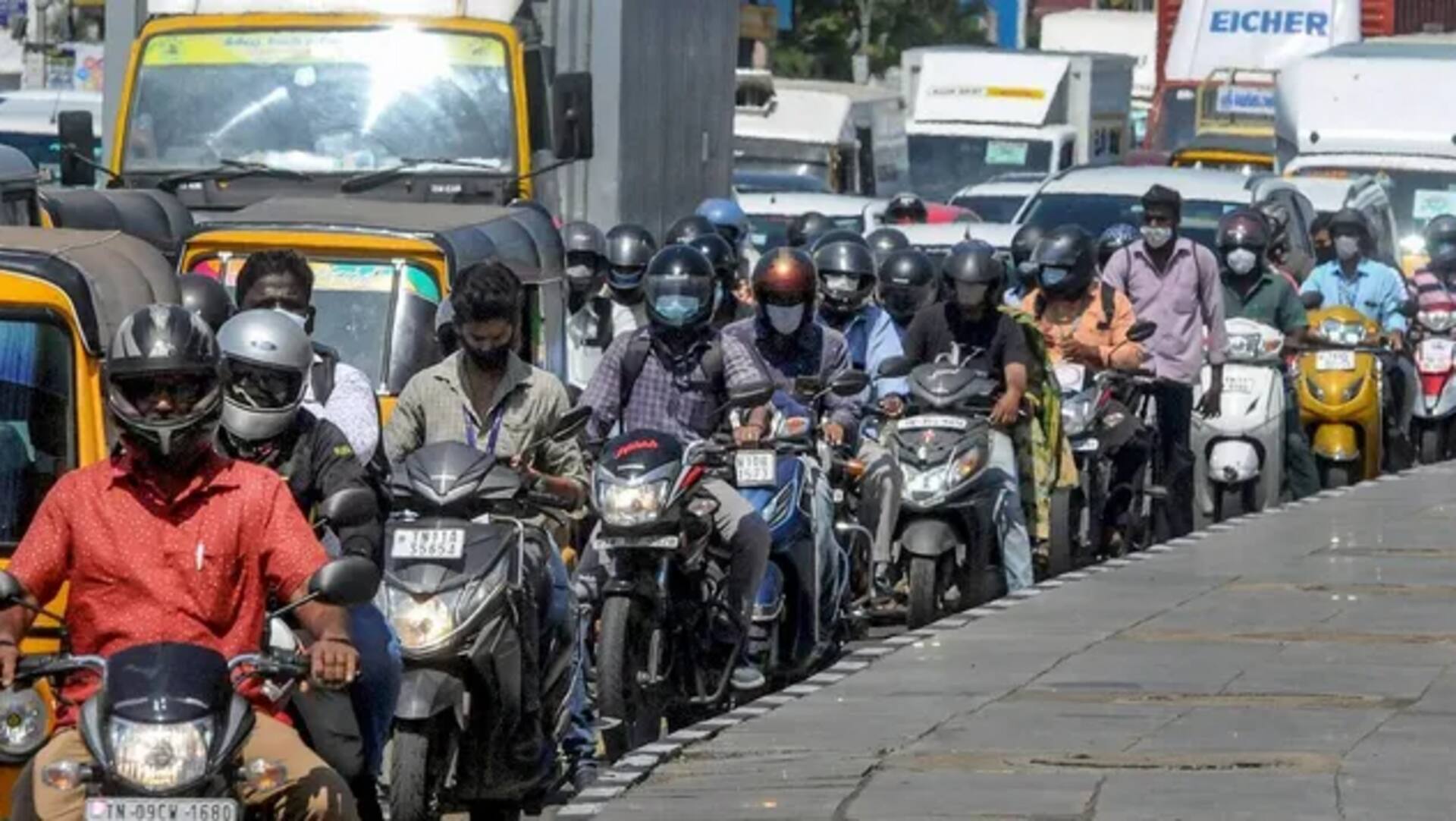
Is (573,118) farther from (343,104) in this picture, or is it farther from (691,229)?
(691,229)

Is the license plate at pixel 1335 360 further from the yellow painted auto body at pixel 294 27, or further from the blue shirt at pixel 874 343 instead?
the blue shirt at pixel 874 343

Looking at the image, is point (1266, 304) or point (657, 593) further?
point (1266, 304)

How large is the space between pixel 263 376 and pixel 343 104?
9.80 metres

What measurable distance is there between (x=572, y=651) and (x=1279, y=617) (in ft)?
9.72

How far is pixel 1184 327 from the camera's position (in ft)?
62.4

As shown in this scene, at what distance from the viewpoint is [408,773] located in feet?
31.9

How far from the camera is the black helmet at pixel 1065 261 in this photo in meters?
17.5

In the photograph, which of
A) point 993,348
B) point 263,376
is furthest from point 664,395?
point 263,376

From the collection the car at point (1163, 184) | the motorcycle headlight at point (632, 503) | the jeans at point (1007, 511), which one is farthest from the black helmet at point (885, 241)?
the motorcycle headlight at point (632, 503)

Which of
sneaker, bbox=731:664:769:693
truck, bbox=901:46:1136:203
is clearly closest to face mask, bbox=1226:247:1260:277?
sneaker, bbox=731:664:769:693

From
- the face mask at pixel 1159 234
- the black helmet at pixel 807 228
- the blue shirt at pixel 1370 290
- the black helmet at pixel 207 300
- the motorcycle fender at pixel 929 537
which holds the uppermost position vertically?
the black helmet at pixel 207 300

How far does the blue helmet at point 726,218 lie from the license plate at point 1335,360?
329 centimetres

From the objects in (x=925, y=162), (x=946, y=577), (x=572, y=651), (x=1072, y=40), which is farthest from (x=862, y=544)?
(x=1072, y=40)

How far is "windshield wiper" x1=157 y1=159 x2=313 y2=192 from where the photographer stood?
1833 centimetres
